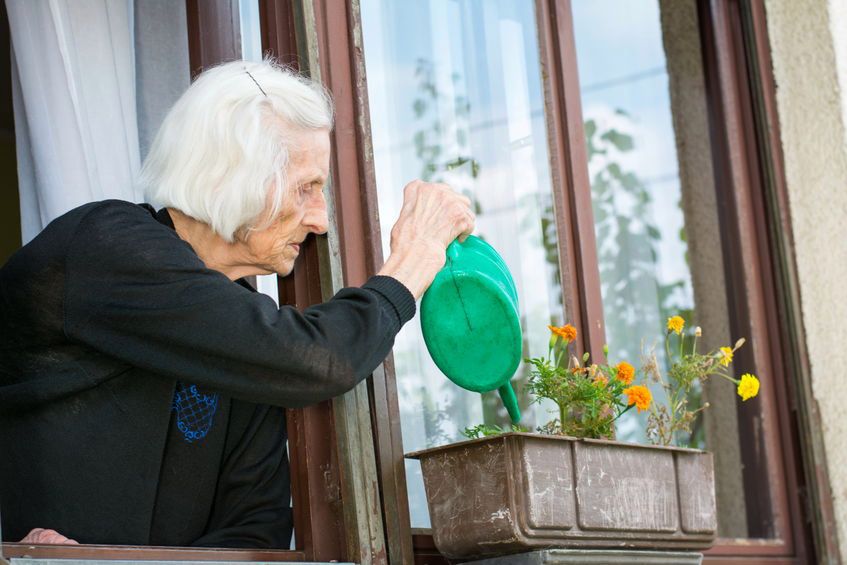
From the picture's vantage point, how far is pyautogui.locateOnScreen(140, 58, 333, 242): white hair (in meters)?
1.91

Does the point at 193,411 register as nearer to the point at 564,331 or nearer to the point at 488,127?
the point at 564,331

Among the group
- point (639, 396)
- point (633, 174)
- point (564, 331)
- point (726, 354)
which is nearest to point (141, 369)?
point (564, 331)

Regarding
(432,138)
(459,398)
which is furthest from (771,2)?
(459,398)

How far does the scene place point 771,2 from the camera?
3.28m

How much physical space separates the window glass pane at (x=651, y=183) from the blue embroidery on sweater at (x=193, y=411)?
6.29 ft

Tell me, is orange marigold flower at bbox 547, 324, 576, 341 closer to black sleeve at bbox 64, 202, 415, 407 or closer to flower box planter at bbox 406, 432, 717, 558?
flower box planter at bbox 406, 432, 717, 558

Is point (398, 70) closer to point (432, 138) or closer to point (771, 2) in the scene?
point (432, 138)

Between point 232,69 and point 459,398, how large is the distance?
3.21 feet

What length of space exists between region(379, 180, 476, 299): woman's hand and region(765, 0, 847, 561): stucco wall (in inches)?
52.9

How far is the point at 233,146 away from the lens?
6.28 feet

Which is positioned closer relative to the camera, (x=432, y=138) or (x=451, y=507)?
(x=451, y=507)

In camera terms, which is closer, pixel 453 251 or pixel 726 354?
pixel 453 251

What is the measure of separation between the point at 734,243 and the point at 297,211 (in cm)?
173

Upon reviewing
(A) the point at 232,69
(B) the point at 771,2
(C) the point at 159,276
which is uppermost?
(B) the point at 771,2
